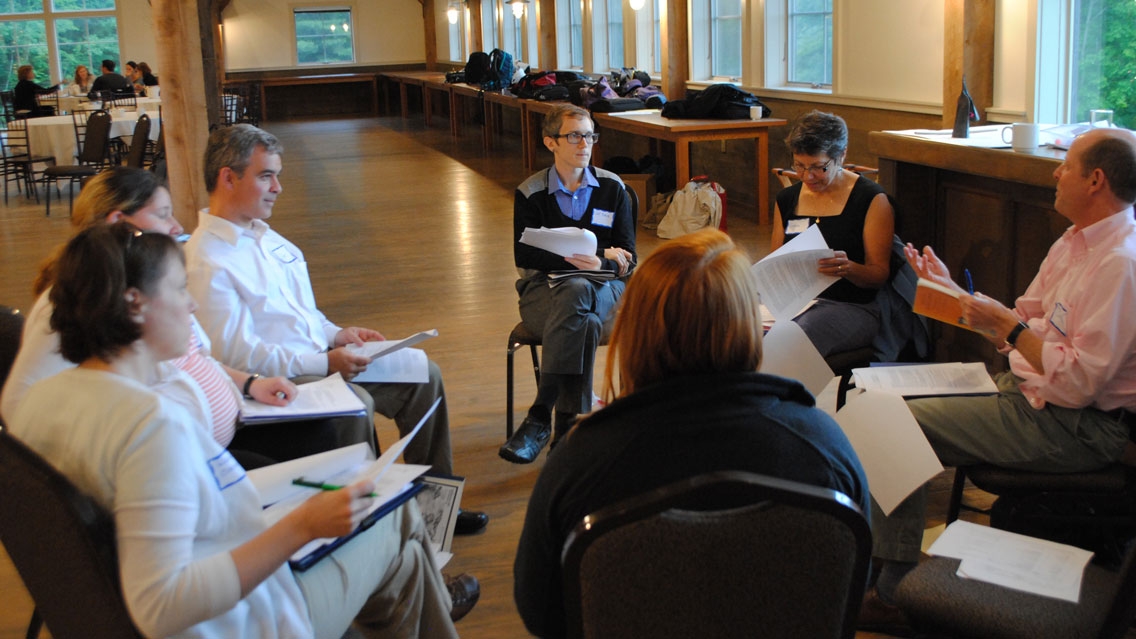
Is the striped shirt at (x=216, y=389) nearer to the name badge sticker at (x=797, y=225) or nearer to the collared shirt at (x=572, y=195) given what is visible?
the collared shirt at (x=572, y=195)

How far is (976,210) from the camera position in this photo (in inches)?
142

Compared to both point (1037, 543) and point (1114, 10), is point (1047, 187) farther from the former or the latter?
point (1114, 10)

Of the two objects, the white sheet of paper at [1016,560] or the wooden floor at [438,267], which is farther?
the wooden floor at [438,267]

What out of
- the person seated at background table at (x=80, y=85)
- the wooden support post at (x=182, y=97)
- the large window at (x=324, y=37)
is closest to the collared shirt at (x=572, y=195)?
the wooden support post at (x=182, y=97)

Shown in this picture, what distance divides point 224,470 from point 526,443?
1.92 m

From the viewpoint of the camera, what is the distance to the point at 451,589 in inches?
97.3

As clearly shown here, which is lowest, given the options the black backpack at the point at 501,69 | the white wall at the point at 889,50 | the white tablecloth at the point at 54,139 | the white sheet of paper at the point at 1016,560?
the white sheet of paper at the point at 1016,560

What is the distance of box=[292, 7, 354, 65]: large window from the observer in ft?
74.8

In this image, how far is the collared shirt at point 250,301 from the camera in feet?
8.62

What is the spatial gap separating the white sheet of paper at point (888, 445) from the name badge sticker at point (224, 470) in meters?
1.38

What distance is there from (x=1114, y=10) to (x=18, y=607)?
17.5ft

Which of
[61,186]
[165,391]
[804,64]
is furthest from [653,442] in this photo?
[61,186]

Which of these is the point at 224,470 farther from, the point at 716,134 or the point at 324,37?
the point at 324,37

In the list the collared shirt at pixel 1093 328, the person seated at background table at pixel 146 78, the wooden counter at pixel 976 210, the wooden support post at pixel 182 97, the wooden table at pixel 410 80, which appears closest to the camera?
the collared shirt at pixel 1093 328
